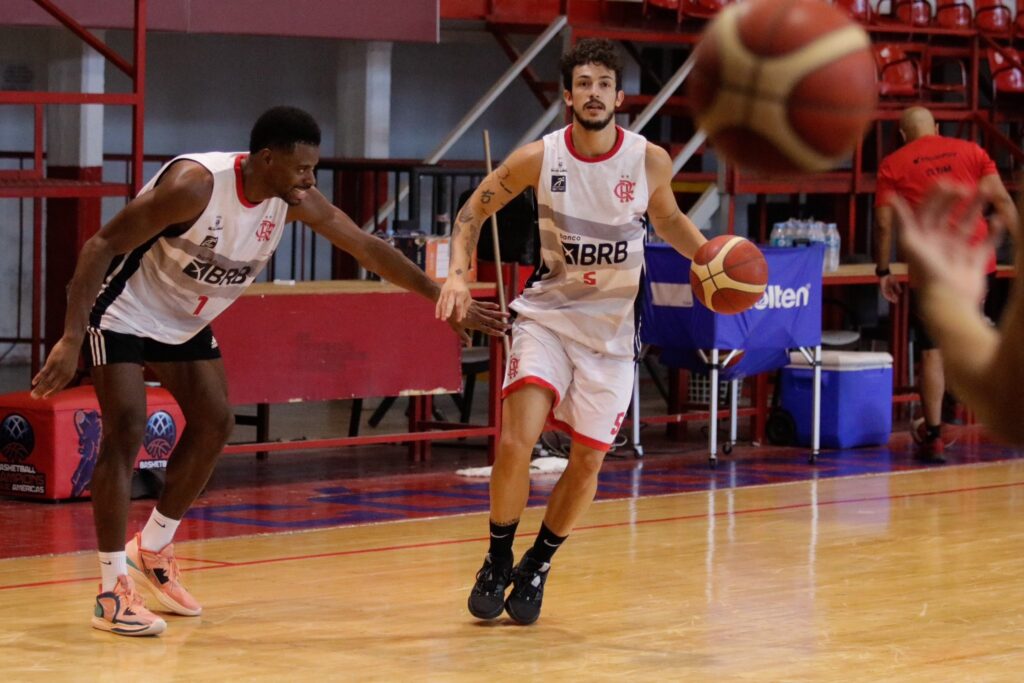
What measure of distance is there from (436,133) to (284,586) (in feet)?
36.7

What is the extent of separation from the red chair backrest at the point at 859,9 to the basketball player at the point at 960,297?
11913 mm

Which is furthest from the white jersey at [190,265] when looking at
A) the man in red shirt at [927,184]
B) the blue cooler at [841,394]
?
the blue cooler at [841,394]

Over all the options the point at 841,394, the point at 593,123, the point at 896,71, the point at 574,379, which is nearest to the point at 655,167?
the point at 593,123

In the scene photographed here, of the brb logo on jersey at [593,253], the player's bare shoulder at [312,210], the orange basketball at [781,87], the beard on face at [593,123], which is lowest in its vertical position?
the brb logo on jersey at [593,253]

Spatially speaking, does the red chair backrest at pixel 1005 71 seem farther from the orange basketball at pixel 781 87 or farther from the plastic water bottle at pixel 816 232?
the orange basketball at pixel 781 87

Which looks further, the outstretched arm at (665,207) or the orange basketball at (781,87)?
the outstretched arm at (665,207)

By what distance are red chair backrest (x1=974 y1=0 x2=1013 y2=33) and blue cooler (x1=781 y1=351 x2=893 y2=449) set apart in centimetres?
521

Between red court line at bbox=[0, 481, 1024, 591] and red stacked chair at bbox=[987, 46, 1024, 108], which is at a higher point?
red stacked chair at bbox=[987, 46, 1024, 108]

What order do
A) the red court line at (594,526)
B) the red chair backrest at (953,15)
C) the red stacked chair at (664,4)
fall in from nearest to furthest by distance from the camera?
the red court line at (594,526) → the red stacked chair at (664,4) → the red chair backrest at (953,15)

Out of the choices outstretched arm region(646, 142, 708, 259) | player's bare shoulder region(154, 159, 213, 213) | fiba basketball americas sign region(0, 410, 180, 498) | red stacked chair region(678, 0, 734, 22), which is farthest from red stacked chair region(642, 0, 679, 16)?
player's bare shoulder region(154, 159, 213, 213)

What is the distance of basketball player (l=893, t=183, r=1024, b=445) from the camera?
3242 mm

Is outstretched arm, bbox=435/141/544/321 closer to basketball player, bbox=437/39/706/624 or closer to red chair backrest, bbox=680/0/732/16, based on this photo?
basketball player, bbox=437/39/706/624

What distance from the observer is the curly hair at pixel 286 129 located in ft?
20.4

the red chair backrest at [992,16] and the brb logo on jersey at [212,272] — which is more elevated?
the red chair backrest at [992,16]
